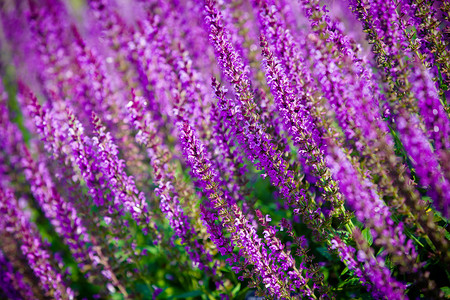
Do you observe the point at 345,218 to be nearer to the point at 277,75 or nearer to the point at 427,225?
the point at 427,225

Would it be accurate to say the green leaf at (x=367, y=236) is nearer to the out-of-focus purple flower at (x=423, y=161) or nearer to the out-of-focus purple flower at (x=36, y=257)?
the out-of-focus purple flower at (x=423, y=161)

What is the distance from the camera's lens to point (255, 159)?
14.2 feet

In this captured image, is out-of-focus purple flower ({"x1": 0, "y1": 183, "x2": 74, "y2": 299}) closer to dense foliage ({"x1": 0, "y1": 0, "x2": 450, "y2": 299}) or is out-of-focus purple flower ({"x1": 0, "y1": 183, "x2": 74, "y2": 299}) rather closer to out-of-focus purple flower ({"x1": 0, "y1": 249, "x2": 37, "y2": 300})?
dense foliage ({"x1": 0, "y1": 0, "x2": 450, "y2": 299})

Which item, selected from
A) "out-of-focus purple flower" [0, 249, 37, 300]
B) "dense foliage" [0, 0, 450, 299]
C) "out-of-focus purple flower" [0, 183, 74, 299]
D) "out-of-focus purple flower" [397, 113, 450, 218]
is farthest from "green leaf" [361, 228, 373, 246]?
"out-of-focus purple flower" [0, 249, 37, 300]

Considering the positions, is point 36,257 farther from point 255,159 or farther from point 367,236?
point 367,236

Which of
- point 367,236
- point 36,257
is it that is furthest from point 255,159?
point 36,257

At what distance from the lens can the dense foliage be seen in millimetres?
3248

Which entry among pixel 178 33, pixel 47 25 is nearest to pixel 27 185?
pixel 47 25

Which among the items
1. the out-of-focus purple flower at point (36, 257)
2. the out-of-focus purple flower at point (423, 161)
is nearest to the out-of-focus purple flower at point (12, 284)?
the out-of-focus purple flower at point (36, 257)

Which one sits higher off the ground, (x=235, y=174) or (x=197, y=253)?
(x=235, y=174)

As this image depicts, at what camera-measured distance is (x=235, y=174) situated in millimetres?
5203

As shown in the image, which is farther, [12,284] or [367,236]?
[12,284]

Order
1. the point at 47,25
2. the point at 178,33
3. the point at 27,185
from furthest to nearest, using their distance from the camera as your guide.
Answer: the point at 27,185
the point at 47,25
the point at 178,33

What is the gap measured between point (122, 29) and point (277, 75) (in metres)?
5.65
